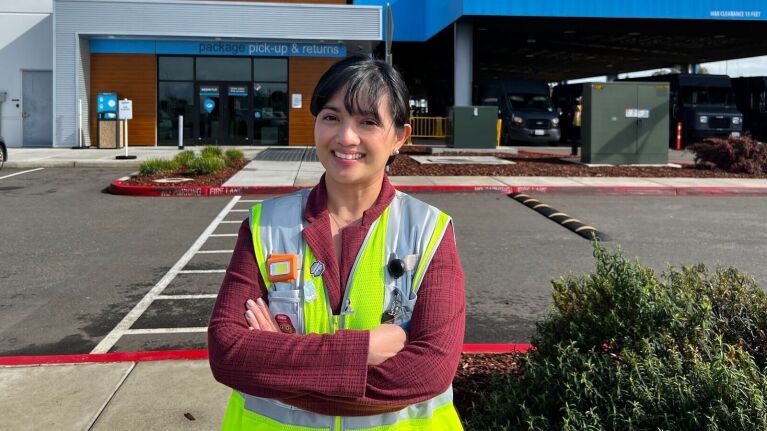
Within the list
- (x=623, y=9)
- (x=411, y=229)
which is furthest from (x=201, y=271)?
(x=623, y=9)

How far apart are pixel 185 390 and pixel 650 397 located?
2.63m

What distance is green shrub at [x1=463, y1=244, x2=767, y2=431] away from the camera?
99.7 inches

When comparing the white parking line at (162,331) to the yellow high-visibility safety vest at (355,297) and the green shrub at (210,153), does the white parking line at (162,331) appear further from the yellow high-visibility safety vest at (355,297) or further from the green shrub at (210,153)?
the green shrub at (210,153)

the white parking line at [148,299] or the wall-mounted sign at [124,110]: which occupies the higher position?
the wall-mounted sign at [124,110]

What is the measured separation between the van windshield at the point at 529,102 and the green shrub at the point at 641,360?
27.0 metres

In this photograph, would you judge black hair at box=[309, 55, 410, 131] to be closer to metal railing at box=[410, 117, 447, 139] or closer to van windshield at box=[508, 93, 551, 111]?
van windshield at box=[508, 93, 551, 111]

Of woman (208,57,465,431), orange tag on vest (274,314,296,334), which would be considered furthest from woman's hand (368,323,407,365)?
orange tag on vest (274,314,296,334)

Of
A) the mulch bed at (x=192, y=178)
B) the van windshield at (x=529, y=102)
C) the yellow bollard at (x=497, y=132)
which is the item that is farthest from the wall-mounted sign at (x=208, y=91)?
the van windshield at (x=529, y=102)

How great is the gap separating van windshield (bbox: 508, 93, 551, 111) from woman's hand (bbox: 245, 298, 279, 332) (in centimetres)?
2879

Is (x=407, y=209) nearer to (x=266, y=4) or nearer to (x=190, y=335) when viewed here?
(x=190, y=335)

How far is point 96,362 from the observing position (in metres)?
4.66

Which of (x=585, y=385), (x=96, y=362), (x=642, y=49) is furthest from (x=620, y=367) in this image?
(x=642, y=49)

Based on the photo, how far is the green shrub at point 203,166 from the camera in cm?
1656

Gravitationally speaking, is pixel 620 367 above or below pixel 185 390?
above
